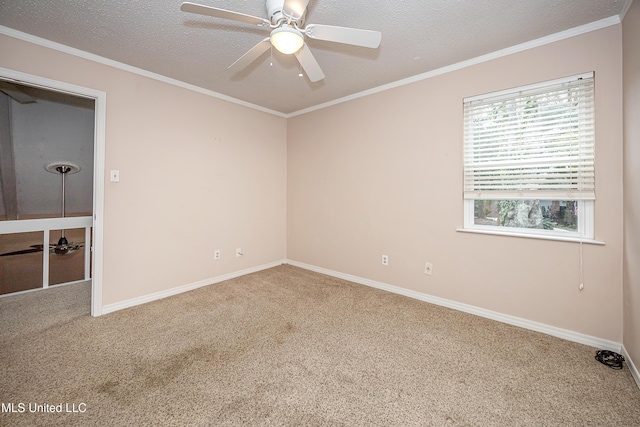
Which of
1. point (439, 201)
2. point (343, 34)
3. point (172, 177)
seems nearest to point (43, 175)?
point (172, 177)

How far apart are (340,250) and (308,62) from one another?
7.99 feet

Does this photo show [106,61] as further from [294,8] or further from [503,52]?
[503,52]

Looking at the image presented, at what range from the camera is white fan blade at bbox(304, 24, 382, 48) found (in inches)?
61.1

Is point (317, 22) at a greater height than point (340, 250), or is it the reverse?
point (317, 22)

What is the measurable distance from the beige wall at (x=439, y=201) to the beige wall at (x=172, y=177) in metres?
0.67

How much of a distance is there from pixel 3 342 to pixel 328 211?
331 cm

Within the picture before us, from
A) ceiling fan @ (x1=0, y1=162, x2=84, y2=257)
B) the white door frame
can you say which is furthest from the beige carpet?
ceiling fan @ (x1=0, y1=162, x2=84, y2=257)

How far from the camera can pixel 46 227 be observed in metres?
3.32

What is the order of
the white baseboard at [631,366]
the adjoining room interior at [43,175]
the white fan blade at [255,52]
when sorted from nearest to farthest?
the white baseboard at [631,366] < the white fan blade at [255,52] < the adjoining room interior at [43,175]

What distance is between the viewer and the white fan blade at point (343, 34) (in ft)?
5.09

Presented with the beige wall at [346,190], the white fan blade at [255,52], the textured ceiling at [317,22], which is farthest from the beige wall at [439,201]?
the white fan blade at [255,52]

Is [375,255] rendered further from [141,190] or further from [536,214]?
[141,190]

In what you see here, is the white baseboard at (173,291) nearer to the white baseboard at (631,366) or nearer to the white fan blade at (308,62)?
the white fan blade at (308,62)

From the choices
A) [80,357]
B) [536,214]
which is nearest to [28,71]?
[80,357]
